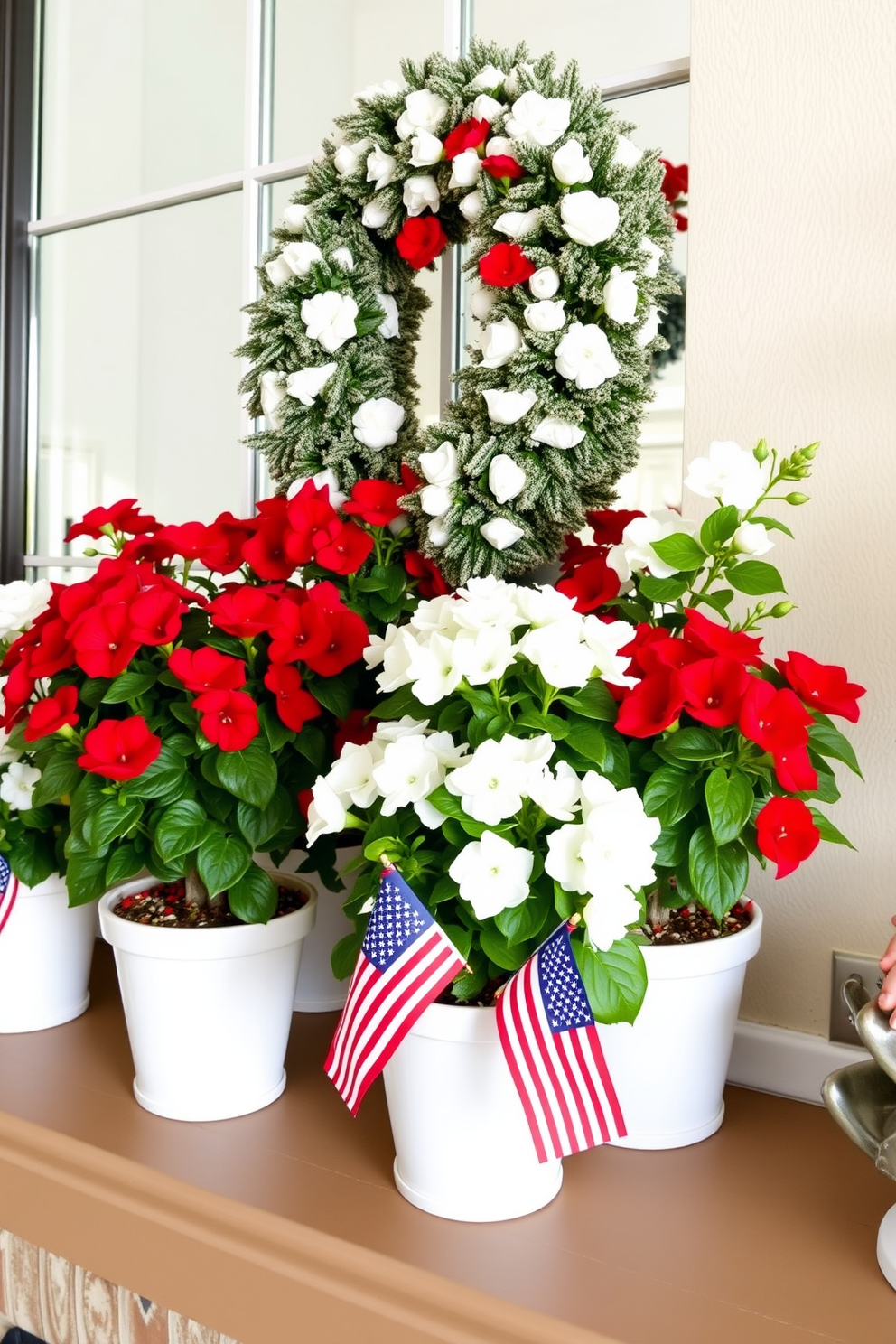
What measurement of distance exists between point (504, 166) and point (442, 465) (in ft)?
1.05

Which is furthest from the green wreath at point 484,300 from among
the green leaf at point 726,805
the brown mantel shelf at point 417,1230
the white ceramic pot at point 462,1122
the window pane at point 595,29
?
the brown mantel shelf at point 417,1230

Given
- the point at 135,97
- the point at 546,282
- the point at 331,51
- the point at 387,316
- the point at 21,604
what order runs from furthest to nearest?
the point at 135,97
the point at 331,51
the point at 387,316
the point at 21,604
the point at 546,282

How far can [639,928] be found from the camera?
100cm

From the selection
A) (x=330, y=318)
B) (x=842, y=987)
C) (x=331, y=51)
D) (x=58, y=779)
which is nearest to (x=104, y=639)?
(x=58, y=779)

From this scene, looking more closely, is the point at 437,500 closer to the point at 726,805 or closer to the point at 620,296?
the point at 620,296

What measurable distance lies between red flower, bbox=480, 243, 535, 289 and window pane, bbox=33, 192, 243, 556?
0.71 metres

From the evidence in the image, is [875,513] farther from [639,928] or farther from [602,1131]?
[602,1131]

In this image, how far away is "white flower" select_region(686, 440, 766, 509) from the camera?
901mm

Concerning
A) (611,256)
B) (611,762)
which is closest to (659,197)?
(611,256)

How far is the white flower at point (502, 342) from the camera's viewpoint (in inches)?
43.3

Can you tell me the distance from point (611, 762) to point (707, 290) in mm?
580

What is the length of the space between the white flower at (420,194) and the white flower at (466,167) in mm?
57

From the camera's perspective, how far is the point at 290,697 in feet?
3.34

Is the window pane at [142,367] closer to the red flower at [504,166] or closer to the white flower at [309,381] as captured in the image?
the white flower at [309,381]
